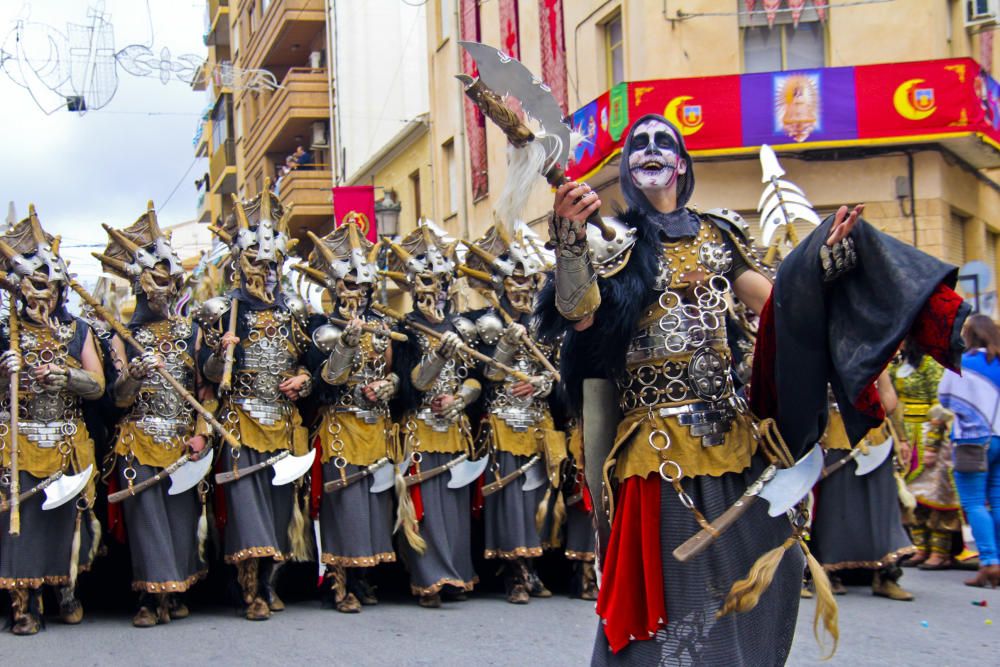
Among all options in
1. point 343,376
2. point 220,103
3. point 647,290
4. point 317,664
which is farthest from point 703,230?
point 220,103

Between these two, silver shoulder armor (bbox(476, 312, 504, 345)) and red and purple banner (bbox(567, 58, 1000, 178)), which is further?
red and purple banner (bbox(567, 58, 1000, 178))

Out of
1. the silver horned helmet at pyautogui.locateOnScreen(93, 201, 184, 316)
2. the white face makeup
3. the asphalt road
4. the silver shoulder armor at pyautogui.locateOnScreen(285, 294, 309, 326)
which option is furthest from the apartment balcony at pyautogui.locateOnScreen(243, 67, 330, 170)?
the white face makeup

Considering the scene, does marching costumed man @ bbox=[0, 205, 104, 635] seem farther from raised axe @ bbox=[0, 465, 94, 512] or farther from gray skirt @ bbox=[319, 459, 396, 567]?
gray skirt @ bbox=[319, 459, 396, 567]

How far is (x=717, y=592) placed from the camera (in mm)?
4066

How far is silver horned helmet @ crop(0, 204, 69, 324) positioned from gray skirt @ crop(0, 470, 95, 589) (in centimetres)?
97

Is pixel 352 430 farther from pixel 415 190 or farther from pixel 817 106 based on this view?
pixel 415 190

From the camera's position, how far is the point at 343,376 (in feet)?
26.8

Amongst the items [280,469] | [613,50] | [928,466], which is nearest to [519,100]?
[280,469]

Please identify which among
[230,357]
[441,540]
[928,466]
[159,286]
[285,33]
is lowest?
[441,540]

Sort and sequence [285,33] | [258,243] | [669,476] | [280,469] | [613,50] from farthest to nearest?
[285,33] → [613,50] → [258,243] → [280,469] → [669,476]

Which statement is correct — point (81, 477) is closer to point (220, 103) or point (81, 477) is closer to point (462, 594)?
point (462, 594)

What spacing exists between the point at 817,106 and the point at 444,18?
10619 millimetres

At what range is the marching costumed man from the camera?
7.33 m

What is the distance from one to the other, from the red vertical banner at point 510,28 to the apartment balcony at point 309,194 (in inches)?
462
